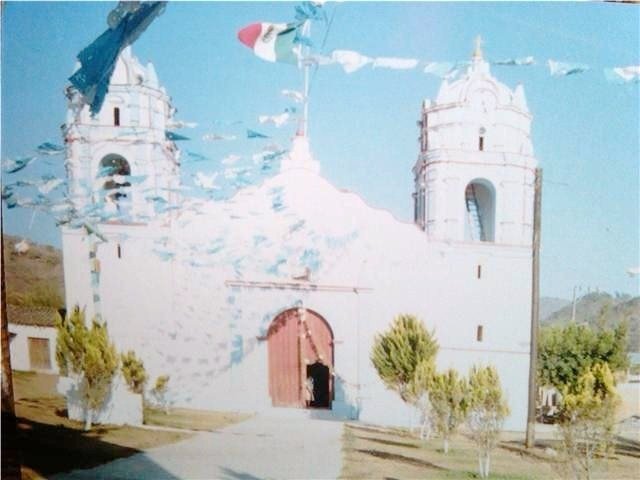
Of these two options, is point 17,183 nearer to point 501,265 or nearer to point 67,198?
point 67,198

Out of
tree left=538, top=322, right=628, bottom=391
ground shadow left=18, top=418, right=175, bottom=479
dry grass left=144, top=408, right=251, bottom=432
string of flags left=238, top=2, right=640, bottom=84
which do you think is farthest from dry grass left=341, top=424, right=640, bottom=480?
string of flags left=238, top=2, right=640, bottom=84

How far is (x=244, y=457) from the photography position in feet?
9.04

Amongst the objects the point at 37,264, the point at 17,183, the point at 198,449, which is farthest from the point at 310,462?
the point at 17,183

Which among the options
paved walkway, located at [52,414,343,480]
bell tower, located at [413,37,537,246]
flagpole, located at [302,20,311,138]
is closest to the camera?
flagpole, located at [302,20,311,138]

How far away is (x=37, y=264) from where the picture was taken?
273 cm

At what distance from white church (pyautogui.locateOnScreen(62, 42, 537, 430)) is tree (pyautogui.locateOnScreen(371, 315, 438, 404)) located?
65mm

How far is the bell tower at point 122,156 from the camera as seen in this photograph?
263 cm

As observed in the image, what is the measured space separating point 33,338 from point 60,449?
86 centimetres

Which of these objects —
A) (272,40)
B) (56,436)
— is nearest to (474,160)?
(272,40)

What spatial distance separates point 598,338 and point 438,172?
1604 millimetres

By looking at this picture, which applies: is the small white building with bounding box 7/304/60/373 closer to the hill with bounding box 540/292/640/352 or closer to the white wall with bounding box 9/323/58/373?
the white wall with bounding box 9/323/58/373

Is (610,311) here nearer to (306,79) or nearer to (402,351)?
(402,351)

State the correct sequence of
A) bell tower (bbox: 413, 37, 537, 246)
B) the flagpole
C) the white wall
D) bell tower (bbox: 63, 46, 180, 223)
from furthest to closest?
the white wall → bell tower (bbox: 63, 46, 180, 223) → bell tower (bbox: 413, 37, 537, 246) → the flagpole

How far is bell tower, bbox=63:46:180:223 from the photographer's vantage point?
8.63ft
